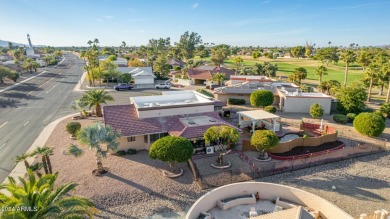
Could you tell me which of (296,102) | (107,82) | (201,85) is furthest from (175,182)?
(107,82)

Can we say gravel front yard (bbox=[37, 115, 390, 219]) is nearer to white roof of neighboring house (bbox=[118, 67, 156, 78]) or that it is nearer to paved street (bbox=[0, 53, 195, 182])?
paved street (bbox=[0, 53, 195, 182])

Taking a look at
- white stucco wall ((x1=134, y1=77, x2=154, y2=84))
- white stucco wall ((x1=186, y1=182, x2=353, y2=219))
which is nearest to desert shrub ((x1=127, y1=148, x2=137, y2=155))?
white stucco wall ((x1=186, y1=182, x2=353, y2=219))

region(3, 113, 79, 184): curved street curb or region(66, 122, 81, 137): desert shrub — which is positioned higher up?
region(66, 122, 81, 137): desert shrub

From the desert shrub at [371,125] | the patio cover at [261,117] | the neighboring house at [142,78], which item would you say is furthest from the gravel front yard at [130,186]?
the neighboring house at [142,78]

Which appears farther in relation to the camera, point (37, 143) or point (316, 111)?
point (316, 111)

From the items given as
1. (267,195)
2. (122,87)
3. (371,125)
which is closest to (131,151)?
(267,195)

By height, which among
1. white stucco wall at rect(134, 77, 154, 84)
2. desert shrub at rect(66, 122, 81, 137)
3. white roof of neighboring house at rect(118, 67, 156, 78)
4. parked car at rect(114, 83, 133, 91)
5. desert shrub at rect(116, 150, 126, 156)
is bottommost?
desert shrub at rect(116, 150, 126, 156)

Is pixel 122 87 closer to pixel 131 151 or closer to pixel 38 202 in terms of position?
pixel 131 151
